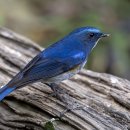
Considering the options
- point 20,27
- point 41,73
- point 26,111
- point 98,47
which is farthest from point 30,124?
point 20,27

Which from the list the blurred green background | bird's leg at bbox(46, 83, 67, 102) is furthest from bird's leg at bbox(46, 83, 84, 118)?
the blurred green background

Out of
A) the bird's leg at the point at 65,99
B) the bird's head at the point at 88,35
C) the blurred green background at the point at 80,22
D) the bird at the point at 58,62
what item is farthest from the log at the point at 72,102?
the blurred green background at the point at 80,22

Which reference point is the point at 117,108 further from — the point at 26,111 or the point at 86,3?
the point at 86,3

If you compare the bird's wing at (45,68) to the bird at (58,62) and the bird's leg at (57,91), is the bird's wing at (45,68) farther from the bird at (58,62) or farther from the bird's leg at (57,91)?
the bird's leg at (57,91)

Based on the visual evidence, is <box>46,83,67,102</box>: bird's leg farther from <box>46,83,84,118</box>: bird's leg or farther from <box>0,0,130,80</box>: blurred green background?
<box>0,0,130,80</box>: blurred green background

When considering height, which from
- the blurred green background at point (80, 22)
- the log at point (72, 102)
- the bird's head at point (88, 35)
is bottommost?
the log at point (72, 102)

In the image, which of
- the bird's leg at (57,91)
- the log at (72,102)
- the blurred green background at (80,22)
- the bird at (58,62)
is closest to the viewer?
the log at (72,102)
